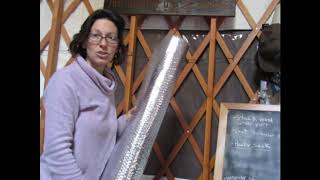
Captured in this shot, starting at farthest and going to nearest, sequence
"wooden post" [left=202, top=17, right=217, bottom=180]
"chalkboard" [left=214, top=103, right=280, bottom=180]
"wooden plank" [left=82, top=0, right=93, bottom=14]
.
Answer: "wooden plank" [left=82, top=0, right=93, bottom=14] → "wooden post" [left=202, top=17, right=217, bottom=180] → "chalkboard" [left=214, top=103, right=280, bottom=180]

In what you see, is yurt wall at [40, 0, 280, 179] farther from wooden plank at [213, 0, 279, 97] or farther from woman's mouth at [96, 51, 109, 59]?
woman's mouth at [96, 51, 109, 59]

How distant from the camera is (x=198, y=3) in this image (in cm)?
168

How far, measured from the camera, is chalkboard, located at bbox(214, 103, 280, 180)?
1.49 meters

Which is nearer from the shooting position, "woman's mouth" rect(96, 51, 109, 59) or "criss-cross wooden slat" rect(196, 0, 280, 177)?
"woman's mouth" rect(96, 51, 109, 59)

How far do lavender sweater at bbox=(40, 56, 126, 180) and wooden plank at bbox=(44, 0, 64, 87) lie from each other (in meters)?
0.85

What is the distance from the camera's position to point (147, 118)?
4.09 ft

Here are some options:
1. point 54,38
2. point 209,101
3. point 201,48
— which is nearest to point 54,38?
point 54,38

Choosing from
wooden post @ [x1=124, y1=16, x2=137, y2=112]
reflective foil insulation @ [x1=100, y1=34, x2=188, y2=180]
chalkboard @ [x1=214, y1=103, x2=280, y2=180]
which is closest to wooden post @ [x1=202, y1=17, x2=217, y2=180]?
chalkboard @ [x1=214, y1=103, x2=280, y2=180]

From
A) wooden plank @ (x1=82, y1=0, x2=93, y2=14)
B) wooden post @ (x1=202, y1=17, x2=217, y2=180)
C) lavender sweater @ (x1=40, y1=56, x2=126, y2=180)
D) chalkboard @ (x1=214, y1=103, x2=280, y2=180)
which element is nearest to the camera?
lavender sweater @ (x1=40, y1=56, x2=126, y2=180)

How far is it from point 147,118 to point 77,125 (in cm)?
32

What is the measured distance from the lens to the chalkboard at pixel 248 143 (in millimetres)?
1485

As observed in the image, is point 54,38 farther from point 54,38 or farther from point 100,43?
point 100,43

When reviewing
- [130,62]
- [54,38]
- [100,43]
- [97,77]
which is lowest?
[97,77]

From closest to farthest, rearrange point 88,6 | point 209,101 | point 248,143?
1. point 248,143
2. point 209,101
3. point 88,6
